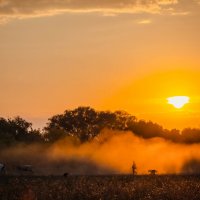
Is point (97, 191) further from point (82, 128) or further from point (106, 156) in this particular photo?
point (82, 128)

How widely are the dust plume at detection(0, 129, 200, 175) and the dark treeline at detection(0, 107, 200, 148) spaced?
5.47 metres

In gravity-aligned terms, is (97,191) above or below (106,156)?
below

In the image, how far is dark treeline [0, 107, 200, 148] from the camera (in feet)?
433

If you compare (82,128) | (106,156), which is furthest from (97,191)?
(82,128)

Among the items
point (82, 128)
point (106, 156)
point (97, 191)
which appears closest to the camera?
point (97, 191)

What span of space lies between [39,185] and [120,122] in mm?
127231

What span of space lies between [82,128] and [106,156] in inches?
2023

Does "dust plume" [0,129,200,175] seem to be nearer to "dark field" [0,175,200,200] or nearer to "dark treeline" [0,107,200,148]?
"dark treeline" [0,107,200,148]

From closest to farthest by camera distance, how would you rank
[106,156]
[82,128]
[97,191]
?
[97,191] → [106,156] → [82,128]

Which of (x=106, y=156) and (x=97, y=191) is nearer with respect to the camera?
(x=97, y=191)

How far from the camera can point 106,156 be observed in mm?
114938

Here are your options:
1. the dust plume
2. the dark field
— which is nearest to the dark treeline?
the dust plume

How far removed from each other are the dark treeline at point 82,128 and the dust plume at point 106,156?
5.47 m

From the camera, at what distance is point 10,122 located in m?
144
